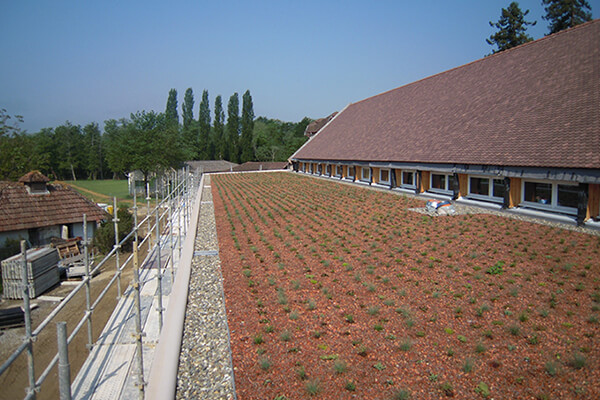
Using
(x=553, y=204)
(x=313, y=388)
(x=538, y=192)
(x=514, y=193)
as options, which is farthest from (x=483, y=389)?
(x=514, y=193)

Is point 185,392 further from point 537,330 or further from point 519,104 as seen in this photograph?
point 519,104

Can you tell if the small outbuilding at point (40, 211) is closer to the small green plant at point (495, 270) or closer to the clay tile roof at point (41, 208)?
the clay tile roof at point (41, 208)

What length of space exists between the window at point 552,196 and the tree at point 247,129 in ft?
182

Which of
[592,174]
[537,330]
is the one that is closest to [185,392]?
[537,330]

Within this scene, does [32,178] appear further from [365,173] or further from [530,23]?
[530,23]

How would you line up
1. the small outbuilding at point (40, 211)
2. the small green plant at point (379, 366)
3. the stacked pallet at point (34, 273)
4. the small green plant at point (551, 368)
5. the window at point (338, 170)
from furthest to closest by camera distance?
the window at point (338, 170), the small outbuilding at point (40, 211), the stacked pallet at point (34, 273), the small green plant at point (379, 366), the small green plant at point (551, 368)

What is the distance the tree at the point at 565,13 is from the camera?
32844 mm

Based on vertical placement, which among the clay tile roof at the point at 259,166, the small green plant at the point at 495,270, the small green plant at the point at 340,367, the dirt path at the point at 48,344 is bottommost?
the dirt path at the point at 48,344

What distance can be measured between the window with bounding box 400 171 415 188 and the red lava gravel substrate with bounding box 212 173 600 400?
754 centimetres

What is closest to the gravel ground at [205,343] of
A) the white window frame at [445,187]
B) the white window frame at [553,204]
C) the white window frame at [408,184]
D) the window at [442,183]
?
the white window frame at [553,204]

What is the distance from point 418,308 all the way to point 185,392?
351 cm

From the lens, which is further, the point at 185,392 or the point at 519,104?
the point at 519,104

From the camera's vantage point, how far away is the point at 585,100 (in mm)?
11883

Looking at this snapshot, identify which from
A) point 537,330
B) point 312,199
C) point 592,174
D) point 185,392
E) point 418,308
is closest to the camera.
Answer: point 185,392
